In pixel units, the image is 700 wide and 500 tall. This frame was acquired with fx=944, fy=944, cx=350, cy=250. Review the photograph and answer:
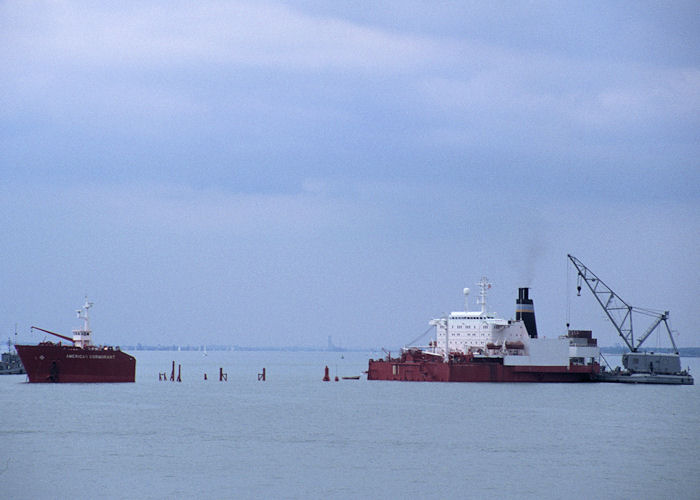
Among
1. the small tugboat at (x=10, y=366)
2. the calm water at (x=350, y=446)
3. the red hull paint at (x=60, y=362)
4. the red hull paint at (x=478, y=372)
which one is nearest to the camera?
the calm water at (x=350, y=446)

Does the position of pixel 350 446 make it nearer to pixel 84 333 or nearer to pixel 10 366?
pixel 84 333

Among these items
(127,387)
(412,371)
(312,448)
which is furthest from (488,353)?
(312,448)

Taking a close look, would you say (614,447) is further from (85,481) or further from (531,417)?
(85,481)

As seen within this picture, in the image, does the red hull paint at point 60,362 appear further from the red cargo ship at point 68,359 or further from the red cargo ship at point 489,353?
the red cargo ship at point 489,353

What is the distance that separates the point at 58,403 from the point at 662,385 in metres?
68.5

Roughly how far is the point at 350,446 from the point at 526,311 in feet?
165

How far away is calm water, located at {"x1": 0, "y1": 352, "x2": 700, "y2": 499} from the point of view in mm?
36688

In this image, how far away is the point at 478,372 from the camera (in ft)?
301

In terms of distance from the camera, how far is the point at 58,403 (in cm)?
6975

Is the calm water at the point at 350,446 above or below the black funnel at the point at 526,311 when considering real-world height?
below

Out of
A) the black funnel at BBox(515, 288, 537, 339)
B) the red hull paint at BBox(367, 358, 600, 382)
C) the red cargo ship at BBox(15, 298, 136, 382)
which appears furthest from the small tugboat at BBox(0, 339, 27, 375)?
the black funnel at BBox(515, 288, 537, 339)

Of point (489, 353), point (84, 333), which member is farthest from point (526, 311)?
point (84, 333)

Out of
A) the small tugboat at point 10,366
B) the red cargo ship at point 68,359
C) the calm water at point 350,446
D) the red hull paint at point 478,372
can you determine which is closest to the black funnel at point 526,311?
the red hull paint at point 478,372

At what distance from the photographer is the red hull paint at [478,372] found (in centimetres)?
9144
